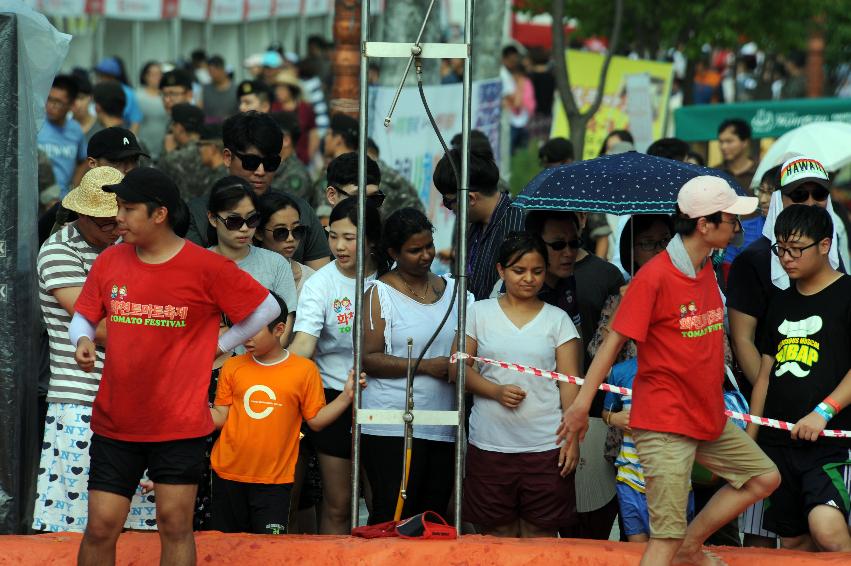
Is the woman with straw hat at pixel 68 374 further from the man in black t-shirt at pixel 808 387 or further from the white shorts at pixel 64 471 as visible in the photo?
the man in black t-shirt at pixel 808 387

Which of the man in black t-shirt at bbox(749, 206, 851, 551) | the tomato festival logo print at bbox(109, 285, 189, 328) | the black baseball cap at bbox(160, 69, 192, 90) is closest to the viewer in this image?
the tomato festival logo print at bbox(109, 285, 189, 328)

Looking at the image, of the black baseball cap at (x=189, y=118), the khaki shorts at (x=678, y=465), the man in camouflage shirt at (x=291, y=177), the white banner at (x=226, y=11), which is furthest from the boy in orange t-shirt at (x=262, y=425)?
the white banner at (x=226, y=11)

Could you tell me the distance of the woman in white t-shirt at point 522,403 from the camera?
645 centimetres

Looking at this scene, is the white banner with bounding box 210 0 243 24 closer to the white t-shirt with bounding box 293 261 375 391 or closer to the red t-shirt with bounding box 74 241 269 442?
the white t-shirt with bounding box 293 261 375 391

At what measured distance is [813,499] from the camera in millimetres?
6184

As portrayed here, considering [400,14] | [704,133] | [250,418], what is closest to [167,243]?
[250,418]

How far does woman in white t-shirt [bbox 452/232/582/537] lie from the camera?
21.1 ft

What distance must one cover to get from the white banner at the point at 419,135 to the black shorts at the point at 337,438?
16.0ft

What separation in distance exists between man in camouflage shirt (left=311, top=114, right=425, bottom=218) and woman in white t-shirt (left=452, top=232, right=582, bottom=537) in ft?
7.47

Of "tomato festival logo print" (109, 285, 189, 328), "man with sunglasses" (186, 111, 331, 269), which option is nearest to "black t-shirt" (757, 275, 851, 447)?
"man with sunglasses" (186, 111, 331, 269)

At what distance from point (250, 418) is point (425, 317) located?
926 mm

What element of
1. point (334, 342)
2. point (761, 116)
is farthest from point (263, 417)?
point (761, 116)

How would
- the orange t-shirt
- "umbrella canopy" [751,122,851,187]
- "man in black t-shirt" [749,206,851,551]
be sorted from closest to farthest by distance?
"man in black t-shirt" [749,206,851,551] → the orange t-shirt → "umbrella canopy" [751,122,851,187]

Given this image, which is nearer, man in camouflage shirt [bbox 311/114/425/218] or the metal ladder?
Answer: the metal ladder
